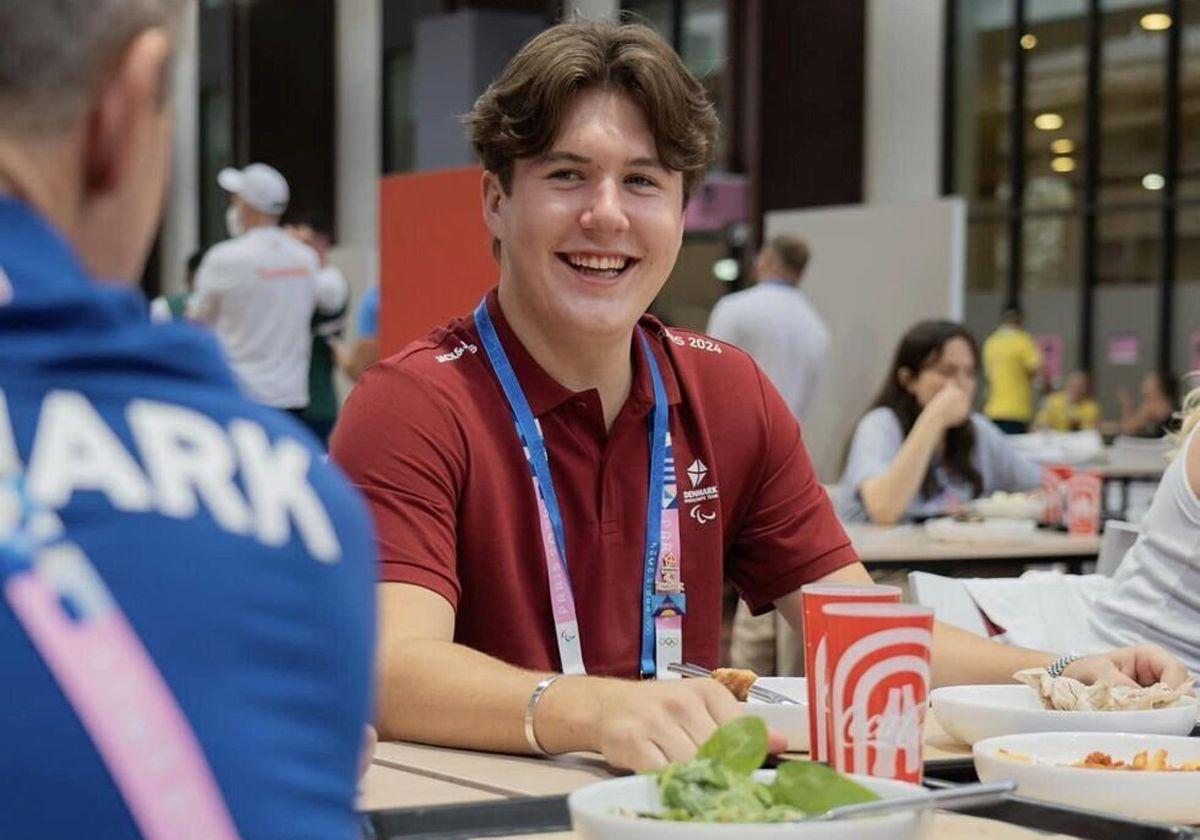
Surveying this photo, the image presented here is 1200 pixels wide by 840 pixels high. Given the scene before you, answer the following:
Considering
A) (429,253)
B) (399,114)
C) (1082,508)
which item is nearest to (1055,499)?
(1082,508)

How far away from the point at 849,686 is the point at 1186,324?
11136 mm

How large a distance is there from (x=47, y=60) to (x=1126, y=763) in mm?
1150

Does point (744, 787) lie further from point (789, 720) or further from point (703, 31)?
point (703, 31)

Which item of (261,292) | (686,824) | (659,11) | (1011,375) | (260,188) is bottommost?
(1011,375)

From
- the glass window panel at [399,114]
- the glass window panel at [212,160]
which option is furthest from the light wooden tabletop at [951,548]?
the glass window panel at [212,160]

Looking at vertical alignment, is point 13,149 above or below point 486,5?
below

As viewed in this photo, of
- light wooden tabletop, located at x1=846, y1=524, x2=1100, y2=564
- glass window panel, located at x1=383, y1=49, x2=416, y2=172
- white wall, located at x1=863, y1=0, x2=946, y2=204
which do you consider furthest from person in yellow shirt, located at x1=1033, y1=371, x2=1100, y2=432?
glass window panel, located at x1=383, y1=49, x2=416, y2=172

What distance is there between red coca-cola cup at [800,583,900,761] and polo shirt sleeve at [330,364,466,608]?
578 mm

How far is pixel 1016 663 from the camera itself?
1978mm

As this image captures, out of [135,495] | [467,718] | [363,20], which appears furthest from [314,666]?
[363,20]

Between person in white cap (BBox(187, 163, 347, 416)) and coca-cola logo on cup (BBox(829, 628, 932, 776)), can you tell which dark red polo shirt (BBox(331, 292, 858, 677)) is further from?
person in white cap (BBox(187, 163, 347, 416))

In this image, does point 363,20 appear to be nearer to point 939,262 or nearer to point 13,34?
point 939,262

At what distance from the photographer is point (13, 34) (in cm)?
68

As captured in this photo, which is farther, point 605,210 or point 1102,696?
point 605,210
